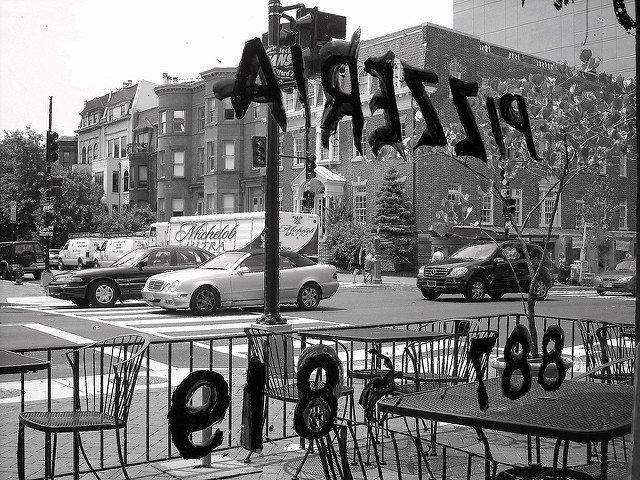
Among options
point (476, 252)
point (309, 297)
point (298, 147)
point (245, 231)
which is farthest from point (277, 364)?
point (298, 147)

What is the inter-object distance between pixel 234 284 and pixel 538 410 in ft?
43.8

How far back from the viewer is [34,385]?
8586 mm

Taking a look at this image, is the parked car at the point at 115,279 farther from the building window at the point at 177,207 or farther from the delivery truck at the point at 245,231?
the building window at the point at 177,207

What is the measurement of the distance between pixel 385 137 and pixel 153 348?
27.2 ft

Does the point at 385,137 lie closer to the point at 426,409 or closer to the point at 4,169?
the point at 426,409

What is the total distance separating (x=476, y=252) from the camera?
66.1 feet

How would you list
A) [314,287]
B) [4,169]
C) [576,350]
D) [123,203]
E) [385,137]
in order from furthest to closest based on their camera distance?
1. [123,203]
2. [4,169]
3. [314,287]
4. [576,350]
5. [385,137]

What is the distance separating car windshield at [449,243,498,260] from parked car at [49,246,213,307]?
7.01m

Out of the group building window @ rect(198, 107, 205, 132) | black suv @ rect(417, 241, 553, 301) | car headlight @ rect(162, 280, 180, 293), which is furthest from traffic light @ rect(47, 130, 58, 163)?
building window @ rect(198, 107, 205, 132)

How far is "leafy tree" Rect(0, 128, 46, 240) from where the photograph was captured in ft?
88.9

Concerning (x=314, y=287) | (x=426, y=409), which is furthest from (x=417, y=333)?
(x=314, y=287)

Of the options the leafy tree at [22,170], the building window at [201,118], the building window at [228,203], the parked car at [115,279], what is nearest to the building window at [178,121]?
the building window at [201,118]

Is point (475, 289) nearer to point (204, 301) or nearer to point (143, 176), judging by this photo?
point (204, 301)

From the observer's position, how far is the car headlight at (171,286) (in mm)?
15906
